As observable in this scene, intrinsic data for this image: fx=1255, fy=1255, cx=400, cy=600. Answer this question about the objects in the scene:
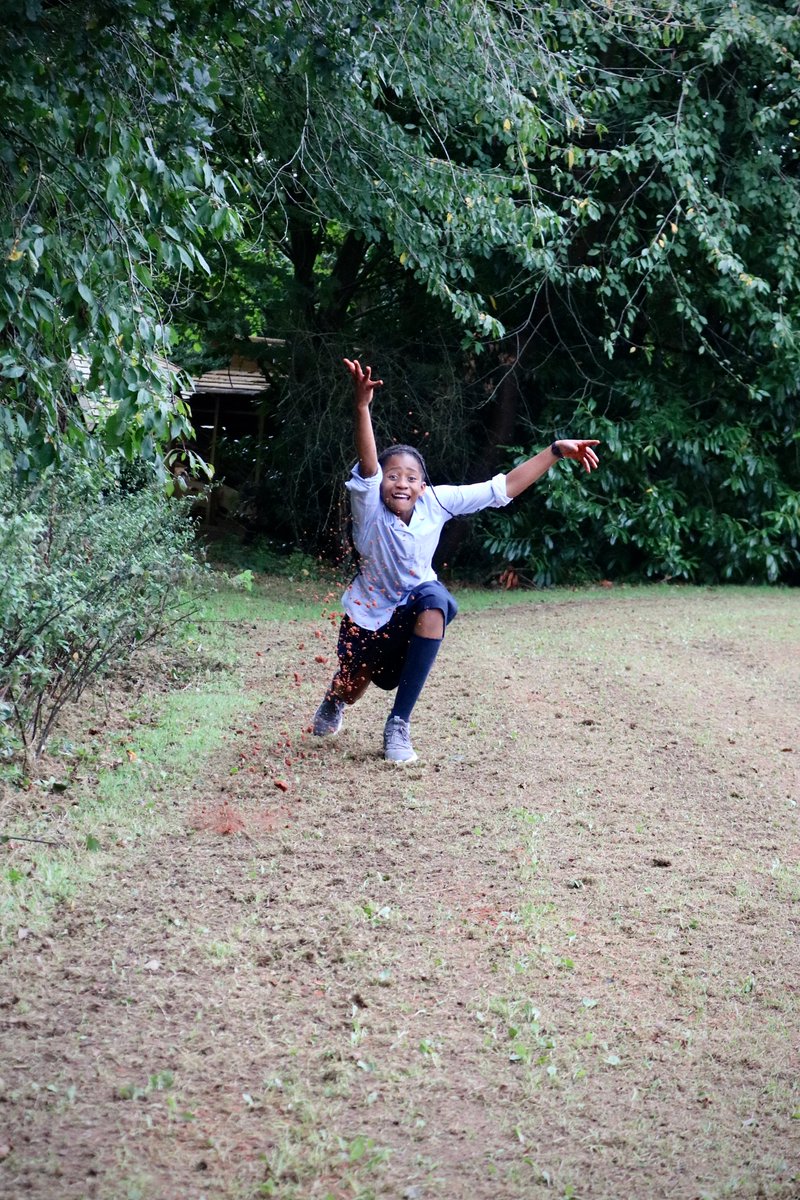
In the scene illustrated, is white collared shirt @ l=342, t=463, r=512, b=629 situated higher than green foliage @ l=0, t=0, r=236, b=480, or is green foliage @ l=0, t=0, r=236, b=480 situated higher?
green foliage @ l=0, t=0, r=236, b=480

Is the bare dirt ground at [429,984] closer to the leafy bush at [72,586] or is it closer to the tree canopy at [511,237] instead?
the leafy bush at [72,586]

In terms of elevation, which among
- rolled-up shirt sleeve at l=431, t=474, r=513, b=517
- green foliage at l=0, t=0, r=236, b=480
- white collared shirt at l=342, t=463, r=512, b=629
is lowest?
white collared shirt at l=342, t=463, r=512, b=629

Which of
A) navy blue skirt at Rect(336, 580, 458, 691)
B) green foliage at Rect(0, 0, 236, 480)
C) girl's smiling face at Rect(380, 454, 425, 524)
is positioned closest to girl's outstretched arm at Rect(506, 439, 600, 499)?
girl's smiling face at Rect(380, 454, 425, 524)

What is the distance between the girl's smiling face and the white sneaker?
0.98 metres

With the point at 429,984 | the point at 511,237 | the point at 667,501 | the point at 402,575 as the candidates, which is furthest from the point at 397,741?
the point at 667,501

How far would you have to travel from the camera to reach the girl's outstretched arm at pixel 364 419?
5.39 meters

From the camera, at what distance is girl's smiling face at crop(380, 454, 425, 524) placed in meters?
5.87

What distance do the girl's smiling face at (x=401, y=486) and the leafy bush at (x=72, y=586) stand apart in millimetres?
1464

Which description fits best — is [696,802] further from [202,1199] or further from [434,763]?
[202,1199]

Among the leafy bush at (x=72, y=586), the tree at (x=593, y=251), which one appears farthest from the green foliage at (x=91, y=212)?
the tree at (x=593, y=251)

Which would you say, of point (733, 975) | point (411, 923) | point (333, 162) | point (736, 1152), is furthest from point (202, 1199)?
point (333, 162)

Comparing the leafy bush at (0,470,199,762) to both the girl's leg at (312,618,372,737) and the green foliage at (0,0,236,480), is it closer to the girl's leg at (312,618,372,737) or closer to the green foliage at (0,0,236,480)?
the green foliage at (0,0,236,480)

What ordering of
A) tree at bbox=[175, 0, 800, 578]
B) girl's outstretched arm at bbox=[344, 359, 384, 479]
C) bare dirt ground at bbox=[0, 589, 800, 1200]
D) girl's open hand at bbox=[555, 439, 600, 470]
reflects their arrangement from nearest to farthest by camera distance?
bare dirt ground at bbox=[0, 589, 800, 1200], girl's outstretched arm at bbox=[344, 359, 384, 479], girl's open hand at bbox=[555, 439, 600, 470], tree at bbox=[175, 0, 800, 578]

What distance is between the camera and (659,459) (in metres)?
13.9
